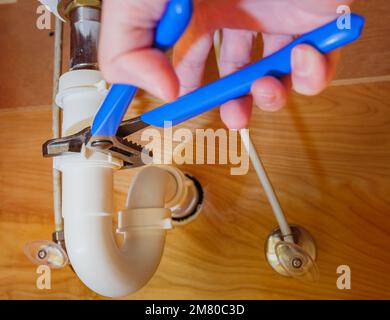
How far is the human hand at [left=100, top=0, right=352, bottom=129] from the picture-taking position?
0.66 ft

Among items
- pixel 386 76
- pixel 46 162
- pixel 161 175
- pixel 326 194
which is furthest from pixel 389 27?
pixel 46 162

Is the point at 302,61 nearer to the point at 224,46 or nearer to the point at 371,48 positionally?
the point at 224,46

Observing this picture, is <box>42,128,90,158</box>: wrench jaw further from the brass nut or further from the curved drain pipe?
the brass nut

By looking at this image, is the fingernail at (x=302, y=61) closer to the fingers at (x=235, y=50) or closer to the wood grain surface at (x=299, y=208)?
the fingers at (x=235, y=50)

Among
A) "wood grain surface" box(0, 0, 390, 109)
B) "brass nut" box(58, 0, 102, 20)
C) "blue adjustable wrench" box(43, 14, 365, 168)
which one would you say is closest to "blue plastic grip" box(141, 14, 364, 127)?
"blue adjustable wrench" box(43, 14, 365, 168)

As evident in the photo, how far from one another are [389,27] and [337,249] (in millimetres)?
253

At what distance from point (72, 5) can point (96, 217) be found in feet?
0.64

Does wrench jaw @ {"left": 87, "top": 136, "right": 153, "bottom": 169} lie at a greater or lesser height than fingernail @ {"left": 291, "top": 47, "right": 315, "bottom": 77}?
greater

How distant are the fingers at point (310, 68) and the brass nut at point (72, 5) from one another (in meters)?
0.21

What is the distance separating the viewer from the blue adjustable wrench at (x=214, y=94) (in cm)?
20

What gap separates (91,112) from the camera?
34 cm

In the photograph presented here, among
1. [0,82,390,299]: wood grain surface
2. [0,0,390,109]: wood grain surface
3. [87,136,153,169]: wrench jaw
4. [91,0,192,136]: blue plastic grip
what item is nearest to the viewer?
[91,0,192,136]: blue plastic grip
